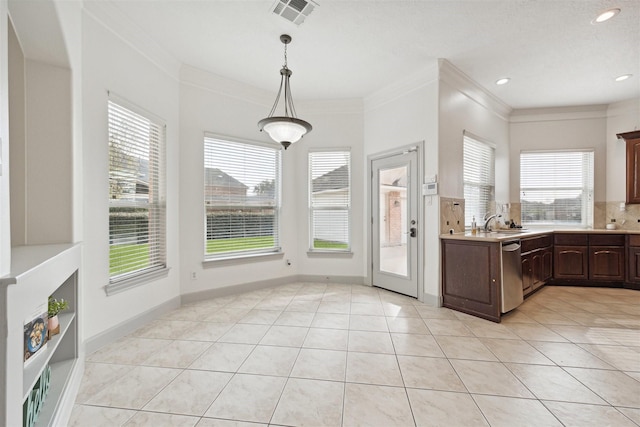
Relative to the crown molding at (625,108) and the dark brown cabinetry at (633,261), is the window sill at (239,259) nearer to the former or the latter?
the dark brown cabinetry at (633,261)

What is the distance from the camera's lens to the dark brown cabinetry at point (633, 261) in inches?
166

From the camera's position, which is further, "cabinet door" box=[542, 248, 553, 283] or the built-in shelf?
"cabinet door" box=[542, 248, 553, 283]

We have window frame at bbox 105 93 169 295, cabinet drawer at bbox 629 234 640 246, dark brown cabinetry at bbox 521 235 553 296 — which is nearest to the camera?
window frame at bbox 105 93 169 295

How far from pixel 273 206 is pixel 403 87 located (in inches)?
106

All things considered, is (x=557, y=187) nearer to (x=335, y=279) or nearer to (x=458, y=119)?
(x=458, y=119)

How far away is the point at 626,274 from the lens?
14.1ft

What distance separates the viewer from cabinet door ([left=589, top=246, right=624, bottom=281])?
433 centimetres

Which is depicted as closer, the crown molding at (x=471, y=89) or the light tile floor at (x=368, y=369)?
the light tile floor at (x=368, y=369)

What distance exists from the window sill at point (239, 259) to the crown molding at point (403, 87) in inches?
114

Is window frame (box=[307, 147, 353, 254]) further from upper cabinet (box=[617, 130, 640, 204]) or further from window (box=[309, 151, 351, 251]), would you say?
upper cabinet (box=[617, 130, 640, 204])

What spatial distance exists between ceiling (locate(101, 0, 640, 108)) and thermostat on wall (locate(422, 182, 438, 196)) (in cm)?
157

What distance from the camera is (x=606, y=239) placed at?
14.3 ft

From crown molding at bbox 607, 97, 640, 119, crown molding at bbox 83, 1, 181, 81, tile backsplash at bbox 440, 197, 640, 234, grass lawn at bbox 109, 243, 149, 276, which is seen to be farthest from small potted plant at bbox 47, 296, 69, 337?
crown molding at bbox 607, 97, 640, 119

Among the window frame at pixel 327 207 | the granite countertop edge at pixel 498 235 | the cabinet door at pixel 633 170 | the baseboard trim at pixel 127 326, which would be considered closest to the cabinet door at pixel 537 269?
the granite countertop edge at pixel 498 235
